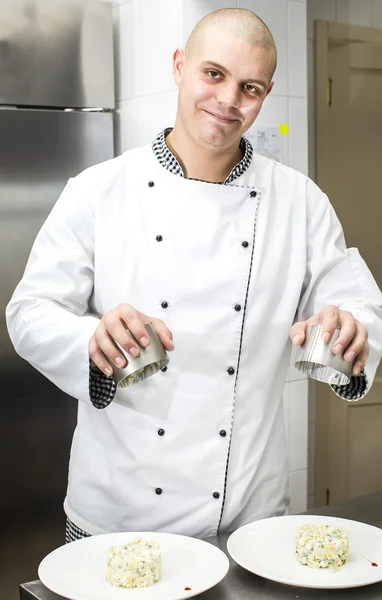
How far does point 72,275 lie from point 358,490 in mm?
2368

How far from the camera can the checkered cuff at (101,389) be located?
1.42m

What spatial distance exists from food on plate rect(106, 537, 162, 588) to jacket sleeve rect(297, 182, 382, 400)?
19.4 inches

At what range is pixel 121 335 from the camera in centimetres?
118

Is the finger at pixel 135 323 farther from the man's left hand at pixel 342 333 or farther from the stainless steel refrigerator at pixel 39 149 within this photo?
the stainless steel refrigerator at pixel 39 149

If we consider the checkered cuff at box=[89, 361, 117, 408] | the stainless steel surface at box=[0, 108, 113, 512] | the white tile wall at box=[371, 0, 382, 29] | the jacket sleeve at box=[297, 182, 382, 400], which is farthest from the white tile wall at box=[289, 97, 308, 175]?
the checkered cuff at box=[89, 361, 117, 408]

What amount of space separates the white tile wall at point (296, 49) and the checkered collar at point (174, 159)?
111 cm

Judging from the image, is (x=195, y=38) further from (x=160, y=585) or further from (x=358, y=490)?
(x=358, y=490)

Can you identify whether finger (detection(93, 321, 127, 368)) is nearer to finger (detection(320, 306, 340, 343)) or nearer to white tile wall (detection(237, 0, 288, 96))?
finger (detection(320, 306, 340, 343))

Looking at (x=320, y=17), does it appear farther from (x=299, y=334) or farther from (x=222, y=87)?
(x=299, y=334)

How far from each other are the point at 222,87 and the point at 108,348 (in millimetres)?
598

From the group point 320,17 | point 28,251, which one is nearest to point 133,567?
point 28,251

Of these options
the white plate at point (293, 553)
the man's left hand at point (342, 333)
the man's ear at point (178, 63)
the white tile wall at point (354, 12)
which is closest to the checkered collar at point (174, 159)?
the man's ear at point (178, 63)

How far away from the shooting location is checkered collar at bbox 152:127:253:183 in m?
1.66

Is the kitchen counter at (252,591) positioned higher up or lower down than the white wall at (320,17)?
lower down
